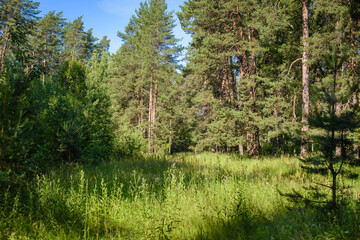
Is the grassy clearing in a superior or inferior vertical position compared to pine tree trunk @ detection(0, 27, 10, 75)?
inferior

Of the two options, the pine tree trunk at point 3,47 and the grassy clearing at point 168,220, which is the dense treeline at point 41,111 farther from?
the grassy clearing at point 168,220

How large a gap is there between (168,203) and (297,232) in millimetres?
1951

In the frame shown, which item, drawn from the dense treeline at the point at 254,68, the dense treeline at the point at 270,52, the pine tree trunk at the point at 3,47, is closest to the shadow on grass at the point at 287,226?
the dense treeline at the point at 254,68

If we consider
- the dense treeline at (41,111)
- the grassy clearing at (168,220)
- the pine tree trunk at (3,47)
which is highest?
the pine tree trunk at (3,47)

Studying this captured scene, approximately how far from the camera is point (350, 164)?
9.14 feet

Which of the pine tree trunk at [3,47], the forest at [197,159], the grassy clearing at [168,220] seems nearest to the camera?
the grassy clearing at [168,220]

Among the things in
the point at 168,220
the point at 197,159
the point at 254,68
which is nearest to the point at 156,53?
the point at 254,68

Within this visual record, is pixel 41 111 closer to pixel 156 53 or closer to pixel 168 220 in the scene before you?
→ pixel 168 220

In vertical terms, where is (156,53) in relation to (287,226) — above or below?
above

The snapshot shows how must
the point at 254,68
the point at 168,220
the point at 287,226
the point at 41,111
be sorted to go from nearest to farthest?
the point at 287,226
the point at 168,220
the point at 41,111
the point at 254,68

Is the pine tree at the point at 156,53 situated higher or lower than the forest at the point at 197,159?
higher

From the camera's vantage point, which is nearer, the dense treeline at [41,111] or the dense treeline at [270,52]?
the dense treeline at [41,111]

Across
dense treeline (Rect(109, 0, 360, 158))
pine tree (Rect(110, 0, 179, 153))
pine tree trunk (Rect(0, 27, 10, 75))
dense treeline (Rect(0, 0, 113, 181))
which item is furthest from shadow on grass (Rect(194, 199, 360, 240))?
pine tree (Rect(110, 0, 179, 153))

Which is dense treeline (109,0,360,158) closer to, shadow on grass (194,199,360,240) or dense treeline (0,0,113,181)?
shadow on grass (194,199,360,240)
